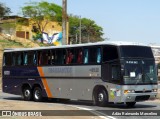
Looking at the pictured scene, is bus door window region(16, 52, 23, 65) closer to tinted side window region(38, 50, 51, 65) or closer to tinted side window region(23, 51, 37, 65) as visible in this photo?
tinted side window region(23, 51, 37, 65)

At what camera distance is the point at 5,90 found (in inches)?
1148

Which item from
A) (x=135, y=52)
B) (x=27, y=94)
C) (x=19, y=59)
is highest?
(x=135, y=52)

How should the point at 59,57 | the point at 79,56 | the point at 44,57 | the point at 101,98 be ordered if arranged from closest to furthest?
the point at 101,98, the point at 79,56, the point at 59,57, the point at 44,57

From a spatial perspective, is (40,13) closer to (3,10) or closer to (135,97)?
(3,10)

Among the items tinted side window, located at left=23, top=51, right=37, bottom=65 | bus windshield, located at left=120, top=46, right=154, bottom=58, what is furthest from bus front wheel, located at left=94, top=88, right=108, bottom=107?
tinted side window, located at left=23, top=51, right=37, bottom=65

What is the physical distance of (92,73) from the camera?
2258 centimetres

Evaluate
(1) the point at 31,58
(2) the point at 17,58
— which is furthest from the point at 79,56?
(2) the point at 17,58

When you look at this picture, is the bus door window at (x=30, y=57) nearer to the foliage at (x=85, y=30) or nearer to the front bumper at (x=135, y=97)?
the front bumper at (x=135, y=97)

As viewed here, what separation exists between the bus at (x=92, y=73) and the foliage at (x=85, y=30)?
284 feet

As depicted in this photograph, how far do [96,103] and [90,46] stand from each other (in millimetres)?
2836

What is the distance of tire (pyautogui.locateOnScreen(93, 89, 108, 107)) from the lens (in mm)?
22000

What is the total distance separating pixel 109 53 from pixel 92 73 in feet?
4.82

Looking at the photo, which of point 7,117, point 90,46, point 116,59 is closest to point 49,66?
point 90,46

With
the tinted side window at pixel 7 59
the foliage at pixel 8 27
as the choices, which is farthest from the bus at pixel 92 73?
the foliage at pixel 8 27
